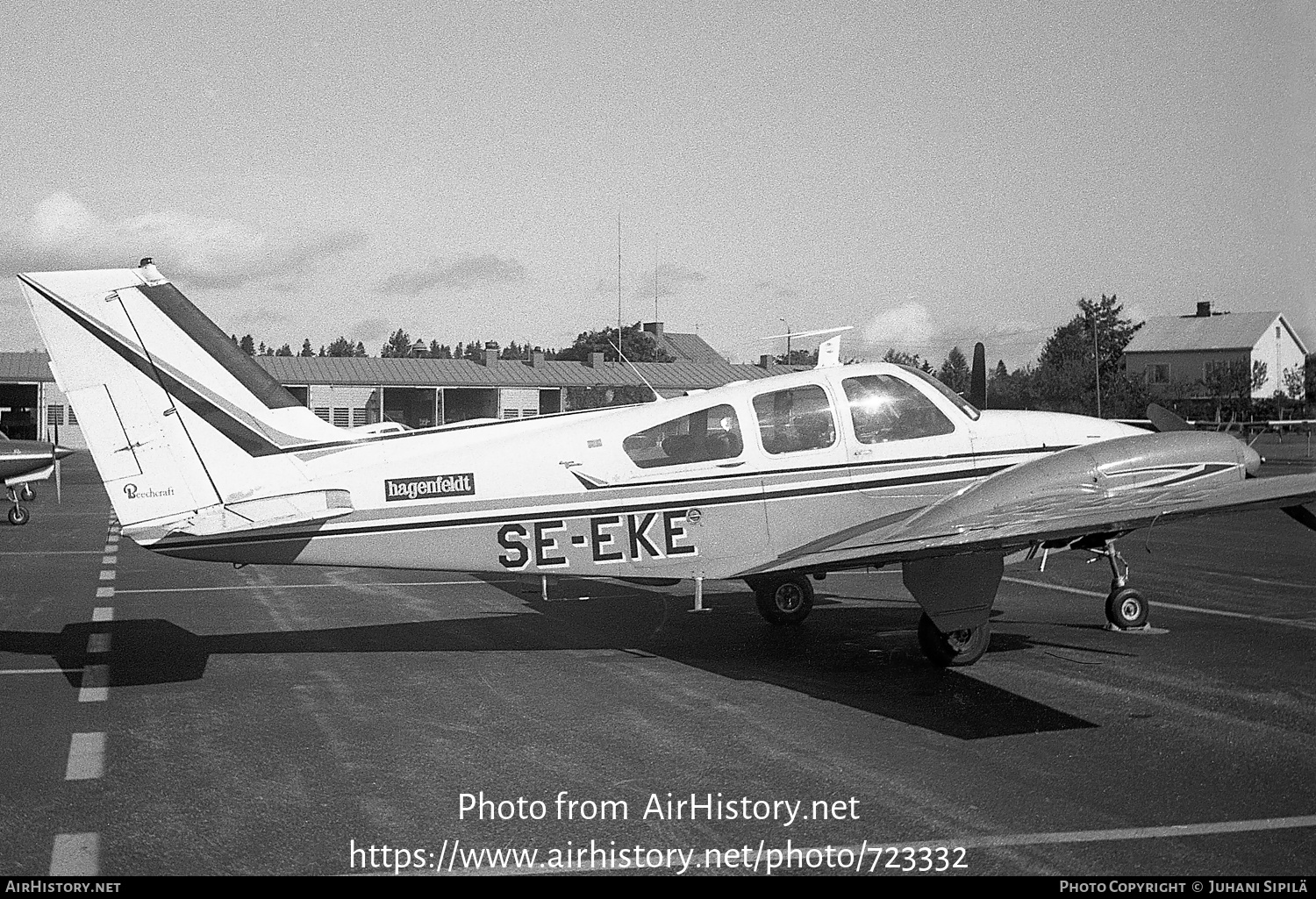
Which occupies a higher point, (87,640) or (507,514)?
(507,514)

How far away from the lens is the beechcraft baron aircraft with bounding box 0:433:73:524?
23453 millimetres

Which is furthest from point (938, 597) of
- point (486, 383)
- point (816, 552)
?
point (486, 383)

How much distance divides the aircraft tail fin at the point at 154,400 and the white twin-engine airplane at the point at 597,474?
0.02m

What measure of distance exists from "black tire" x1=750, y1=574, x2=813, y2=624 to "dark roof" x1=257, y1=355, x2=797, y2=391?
1958 inches

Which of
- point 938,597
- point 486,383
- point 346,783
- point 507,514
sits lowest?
point 346,783

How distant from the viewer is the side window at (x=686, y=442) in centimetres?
954

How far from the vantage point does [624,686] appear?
28.5ft

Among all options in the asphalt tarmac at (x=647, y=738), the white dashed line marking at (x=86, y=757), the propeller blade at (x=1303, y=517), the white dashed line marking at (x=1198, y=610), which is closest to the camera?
the asphalt tarmac at (x=647, y=738)

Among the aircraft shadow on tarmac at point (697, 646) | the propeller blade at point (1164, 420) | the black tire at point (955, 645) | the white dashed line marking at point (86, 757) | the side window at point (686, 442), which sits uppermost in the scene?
the propeller blade at point (1164, 420)

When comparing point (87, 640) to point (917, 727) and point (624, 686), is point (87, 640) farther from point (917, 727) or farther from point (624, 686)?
point (917, 727)

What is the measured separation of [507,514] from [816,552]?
8.32ft

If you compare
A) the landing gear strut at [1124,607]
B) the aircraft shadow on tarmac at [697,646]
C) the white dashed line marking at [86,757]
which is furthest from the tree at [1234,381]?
the white dashed line marking at [86,757]

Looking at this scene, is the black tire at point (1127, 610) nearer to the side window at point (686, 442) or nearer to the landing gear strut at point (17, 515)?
the side window at point (686, 442)

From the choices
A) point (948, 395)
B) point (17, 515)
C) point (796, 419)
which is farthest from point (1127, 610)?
point (17, 515)
